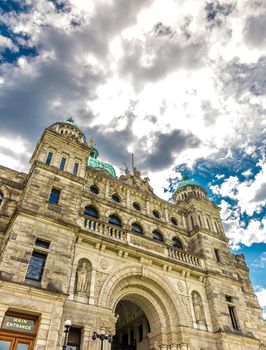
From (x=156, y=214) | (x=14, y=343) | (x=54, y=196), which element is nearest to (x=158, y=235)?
(x=156, y=214)

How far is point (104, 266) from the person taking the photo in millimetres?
17000

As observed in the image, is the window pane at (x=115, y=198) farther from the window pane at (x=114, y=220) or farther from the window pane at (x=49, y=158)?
the window pane at (x=49, y=158)

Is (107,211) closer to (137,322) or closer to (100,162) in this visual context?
(137,322)

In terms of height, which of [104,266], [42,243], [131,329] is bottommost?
[131,329]

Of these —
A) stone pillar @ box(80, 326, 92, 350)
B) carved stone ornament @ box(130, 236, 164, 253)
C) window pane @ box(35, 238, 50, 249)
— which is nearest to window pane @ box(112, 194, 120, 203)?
carved stone ornament @ box(130, 236, 164, 253)

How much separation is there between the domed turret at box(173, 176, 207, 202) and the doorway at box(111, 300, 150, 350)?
1190 cm

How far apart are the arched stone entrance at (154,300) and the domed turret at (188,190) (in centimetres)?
1187

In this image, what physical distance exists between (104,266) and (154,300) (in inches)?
183

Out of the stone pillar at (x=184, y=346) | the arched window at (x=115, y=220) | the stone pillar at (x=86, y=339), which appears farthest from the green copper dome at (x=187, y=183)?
the stone pillar at (x=86, y=339)

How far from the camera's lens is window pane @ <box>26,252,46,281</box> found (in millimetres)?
13977

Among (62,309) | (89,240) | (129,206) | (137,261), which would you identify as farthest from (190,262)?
(62,309)

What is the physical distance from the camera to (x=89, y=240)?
17.2 m

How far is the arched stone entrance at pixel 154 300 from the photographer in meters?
17.4

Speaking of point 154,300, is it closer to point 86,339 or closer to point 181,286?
point 181,286
